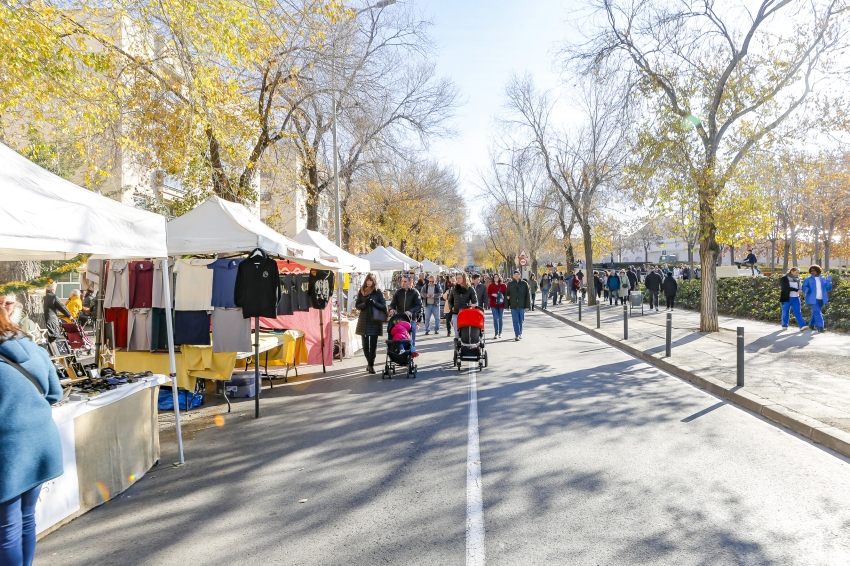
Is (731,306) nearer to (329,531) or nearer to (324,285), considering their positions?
(324,285)

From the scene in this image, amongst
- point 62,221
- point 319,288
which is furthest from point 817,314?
point 62,221

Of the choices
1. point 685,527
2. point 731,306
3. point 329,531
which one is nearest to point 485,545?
point 329,531

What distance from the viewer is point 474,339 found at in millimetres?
11344

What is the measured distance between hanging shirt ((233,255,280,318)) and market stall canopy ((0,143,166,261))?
6.69 ft

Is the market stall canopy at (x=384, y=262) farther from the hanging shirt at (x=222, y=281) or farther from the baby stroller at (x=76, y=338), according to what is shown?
the hanging shirt at (x=222, y=281)

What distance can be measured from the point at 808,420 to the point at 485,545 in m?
4.97

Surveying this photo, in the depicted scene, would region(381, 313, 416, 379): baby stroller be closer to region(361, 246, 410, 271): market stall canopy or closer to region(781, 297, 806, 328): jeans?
region(361, 246, 410, 271): market stall canopy

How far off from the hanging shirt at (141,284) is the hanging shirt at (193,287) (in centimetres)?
34

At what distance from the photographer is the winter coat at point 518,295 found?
16984mm

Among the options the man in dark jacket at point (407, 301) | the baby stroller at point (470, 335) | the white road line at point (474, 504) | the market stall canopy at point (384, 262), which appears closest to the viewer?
the white road line at point (474, 504)

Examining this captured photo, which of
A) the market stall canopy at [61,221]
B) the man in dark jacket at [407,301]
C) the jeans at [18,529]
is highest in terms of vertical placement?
the market stall canopy at [61,221]

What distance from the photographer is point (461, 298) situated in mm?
13586

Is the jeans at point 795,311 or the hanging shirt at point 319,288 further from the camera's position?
the jeans at point 795,311

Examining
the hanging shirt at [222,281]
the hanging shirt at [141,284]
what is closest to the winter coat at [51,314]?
the hanging shirt at [141,284]
